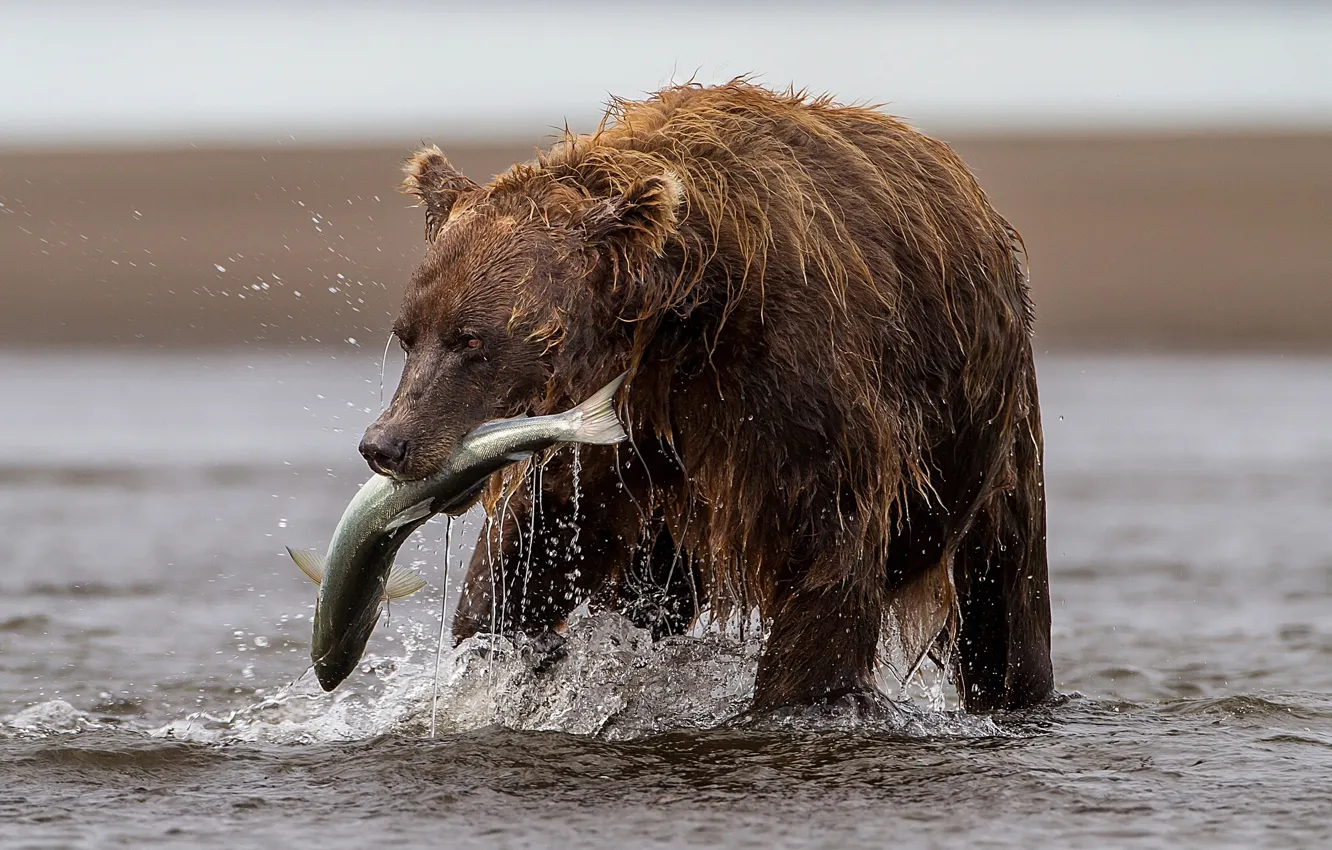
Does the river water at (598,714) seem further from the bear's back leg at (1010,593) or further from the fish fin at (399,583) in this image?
the fish fin at (399,583)

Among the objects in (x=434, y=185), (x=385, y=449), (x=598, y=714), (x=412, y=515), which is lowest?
(x=598, y=714)

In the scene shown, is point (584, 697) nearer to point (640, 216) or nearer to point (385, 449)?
point (385, 449)

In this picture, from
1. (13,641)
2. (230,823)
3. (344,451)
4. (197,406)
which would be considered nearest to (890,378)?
(230,823)

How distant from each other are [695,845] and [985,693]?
1.98 meters

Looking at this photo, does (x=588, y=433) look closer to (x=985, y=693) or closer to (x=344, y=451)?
(x=985, y=693)

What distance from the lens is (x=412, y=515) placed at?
454 cm

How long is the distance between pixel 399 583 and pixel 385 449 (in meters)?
0.65

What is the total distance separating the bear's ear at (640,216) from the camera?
4570 millimetres

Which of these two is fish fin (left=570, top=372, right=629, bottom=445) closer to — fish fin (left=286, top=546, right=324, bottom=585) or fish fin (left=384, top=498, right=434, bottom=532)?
fish fin (left=384, top=498, right=434, bottom=532)

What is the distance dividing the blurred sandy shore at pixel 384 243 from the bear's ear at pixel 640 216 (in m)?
13.5

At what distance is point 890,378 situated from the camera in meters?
4.99

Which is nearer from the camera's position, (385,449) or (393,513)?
(385,449)

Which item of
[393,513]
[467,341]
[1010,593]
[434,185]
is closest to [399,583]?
[393,513]

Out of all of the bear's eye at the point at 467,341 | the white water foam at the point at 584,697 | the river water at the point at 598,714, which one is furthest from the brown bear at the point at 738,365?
the river water at the point at 598,714
